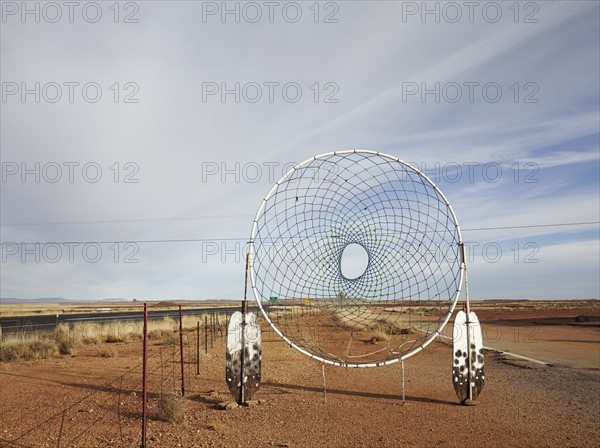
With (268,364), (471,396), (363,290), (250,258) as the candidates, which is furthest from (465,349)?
(268,364)

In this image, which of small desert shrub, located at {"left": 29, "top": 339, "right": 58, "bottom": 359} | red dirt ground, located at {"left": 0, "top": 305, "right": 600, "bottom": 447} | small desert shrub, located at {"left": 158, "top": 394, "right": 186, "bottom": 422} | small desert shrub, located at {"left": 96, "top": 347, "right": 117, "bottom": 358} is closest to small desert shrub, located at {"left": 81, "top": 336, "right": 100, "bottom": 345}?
small desert shrub, located at {"left": 29, "top": 339, "right": 58, "bottom": 359}

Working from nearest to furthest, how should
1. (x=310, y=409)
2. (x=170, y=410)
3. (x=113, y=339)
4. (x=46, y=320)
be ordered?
(x=170, y=410) < (x=310, y=409) < (x=113, y=339) < (x=46, y=320)

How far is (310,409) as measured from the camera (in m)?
9.91

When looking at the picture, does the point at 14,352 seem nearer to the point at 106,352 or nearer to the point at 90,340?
the point at 106,352

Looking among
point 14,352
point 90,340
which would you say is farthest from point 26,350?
point 90,340

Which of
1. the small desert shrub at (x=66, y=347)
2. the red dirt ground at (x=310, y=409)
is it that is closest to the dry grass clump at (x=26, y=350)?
the small desert shrub at (x=66, y=347)

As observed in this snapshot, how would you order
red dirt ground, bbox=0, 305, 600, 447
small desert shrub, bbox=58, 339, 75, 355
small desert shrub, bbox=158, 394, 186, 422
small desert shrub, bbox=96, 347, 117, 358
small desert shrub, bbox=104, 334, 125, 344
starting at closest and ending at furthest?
red dirt ground, bbox=0, 305, 600, 447
small desert shrub, bbox=158, 394, 186, 422
small desert shrub, bbox=96, 347, 117, 358
small desert shrub, bbox=58, 339, 75, 355
small desert shrub, bbox=104, 334, 125, 344

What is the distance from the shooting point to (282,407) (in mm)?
10125

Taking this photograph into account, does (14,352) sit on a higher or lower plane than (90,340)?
higher

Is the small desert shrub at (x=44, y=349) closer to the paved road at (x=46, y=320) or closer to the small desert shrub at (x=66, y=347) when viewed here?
the small desert shrub at (x=66, y=347)

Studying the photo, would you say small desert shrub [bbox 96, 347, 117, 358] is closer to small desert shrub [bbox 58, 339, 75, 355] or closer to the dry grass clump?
small desert shrub [bbox 58, 339, 75, 355]

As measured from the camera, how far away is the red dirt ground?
25.9ft

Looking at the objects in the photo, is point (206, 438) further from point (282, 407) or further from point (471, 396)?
point (471, 396)

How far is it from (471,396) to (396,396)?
5.50ft
